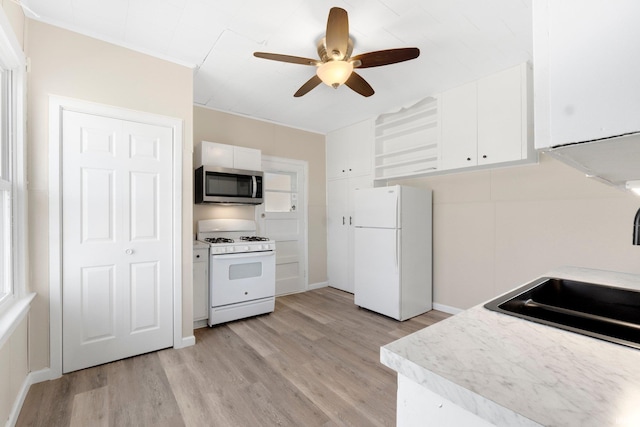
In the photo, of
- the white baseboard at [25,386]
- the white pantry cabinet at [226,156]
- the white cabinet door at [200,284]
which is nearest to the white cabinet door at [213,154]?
the white pantry cabinet at [226,156]

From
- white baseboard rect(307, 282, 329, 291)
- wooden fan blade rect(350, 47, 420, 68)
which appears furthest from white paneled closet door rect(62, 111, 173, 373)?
white baseboard rect(307, 282, 329, 291)

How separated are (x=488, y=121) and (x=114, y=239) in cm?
351

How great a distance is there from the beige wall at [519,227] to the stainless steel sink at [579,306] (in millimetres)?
1540

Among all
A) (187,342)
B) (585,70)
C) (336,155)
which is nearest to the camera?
(585,70)

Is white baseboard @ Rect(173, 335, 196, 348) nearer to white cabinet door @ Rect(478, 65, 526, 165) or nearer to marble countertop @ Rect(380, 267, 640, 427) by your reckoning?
marble countertop @ Rect(380, 267, 640, 427)

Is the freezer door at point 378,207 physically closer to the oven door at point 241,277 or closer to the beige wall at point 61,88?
the oven door at point 241,277

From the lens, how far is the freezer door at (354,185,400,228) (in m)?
3.16

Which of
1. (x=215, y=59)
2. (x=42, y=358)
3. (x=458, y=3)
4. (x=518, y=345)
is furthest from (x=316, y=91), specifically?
(x=42, y=358)

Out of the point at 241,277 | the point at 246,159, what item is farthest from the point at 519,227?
the point at 246,159

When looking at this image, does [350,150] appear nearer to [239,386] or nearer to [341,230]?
[341,230]

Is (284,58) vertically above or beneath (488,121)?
above

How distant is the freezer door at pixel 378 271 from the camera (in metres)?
3.14

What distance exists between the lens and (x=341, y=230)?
175 inches

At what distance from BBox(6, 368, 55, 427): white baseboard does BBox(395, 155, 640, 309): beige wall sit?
3682mm
